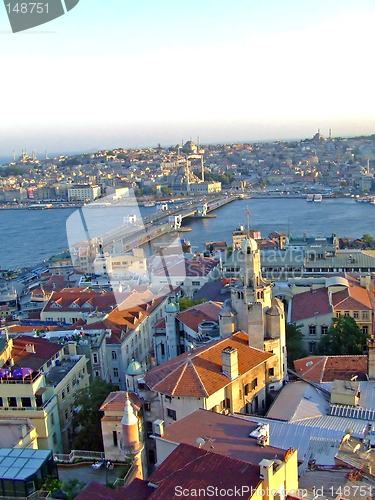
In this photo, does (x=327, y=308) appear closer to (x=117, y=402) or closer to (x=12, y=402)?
(x=117, y=402)

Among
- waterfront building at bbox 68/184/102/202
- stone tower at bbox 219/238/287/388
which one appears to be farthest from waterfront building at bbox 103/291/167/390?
waterfront building at bbox 68/184/102/202

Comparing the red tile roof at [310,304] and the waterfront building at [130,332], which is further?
the red tile roof at [310,304]

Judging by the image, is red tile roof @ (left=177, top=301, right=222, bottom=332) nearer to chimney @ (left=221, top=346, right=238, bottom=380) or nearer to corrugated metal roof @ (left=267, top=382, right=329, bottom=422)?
corrugated metal roof @ (left=267, top=382, right=329, bottom=422)

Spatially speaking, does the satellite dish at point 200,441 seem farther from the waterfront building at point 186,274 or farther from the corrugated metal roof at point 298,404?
the waterfront building at point 186,274

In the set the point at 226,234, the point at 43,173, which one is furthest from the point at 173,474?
the point at 43,173

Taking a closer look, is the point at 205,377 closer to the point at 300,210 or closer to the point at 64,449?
the point at 64,449

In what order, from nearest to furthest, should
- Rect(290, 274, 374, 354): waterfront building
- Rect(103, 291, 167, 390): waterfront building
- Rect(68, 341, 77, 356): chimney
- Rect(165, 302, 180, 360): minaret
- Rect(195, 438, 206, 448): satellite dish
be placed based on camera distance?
Rect(195, 438, 206, 448): satellite dish < Rect(68, 341, 77, 356): chimney < Rect(165, 302, 180, 360): minaret < Rect(103, 291, 167, 390): waterfront building < Rect(290, 274, 374, 354): waterfront building

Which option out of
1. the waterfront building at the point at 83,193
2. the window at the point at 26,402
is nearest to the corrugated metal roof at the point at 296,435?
the window at the point at 26,402
